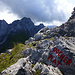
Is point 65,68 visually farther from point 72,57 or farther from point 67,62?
point 72,57

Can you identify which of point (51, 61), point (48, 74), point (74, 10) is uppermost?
point (74, 10)

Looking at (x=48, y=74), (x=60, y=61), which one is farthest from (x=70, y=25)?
(x=48, y=74)

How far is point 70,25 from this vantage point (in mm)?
55625

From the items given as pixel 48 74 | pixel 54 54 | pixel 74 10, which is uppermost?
pixel 74 10

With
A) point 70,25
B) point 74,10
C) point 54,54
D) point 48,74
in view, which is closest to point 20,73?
point 48,74

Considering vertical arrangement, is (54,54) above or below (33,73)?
above

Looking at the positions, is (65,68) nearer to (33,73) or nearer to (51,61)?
(51,61)

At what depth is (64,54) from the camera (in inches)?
856

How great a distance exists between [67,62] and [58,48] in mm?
5229

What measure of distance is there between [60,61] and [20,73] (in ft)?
41.7

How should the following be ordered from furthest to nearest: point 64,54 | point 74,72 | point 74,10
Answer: point 74,10 → point 64,54 → point 74,72

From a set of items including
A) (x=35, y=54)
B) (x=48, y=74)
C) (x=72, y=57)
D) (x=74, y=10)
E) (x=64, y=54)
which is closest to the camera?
(x=48, y=74)

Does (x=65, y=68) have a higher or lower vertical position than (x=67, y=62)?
lower

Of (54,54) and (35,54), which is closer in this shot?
(54,54)
